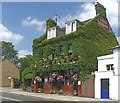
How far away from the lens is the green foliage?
1267 inches

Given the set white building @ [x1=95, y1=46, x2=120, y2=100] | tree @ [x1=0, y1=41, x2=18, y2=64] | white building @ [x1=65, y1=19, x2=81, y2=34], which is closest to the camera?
white building @ [x1=95, y1=46, x2=120, y2=100]

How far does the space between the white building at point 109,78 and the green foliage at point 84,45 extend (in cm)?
247

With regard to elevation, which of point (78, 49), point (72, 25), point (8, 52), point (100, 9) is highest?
point (100, 9)

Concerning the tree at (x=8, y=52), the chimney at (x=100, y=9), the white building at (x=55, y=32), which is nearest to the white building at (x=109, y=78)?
the chimney at (x=100, y=9)

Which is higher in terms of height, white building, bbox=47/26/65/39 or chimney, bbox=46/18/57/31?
chimney, bbox=46/18/57/31

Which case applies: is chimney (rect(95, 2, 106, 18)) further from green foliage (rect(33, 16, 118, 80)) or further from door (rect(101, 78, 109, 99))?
door (rect(101, 78, 109, 99))

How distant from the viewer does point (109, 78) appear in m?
28.0

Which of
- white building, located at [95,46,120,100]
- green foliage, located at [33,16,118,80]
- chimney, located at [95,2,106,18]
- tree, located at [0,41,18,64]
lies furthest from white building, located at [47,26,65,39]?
tree, located at [0,41,18,64]

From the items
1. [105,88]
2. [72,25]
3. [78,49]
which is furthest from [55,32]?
[105,88]

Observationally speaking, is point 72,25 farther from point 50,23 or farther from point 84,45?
point 50,23

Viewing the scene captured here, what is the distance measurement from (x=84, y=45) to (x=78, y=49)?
0.85 meters

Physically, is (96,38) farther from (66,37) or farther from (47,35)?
(47,35)

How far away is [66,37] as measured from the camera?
35031mm

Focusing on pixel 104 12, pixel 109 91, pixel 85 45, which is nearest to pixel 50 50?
pixel 85 45
